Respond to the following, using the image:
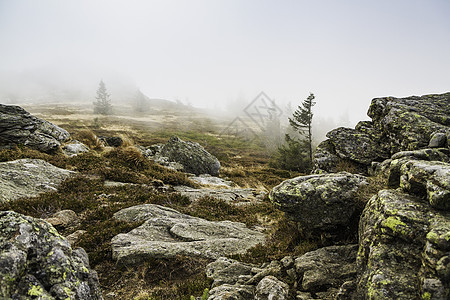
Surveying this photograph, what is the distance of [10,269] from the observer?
10.9 feet

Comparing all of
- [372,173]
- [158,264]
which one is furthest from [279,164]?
[158,264]

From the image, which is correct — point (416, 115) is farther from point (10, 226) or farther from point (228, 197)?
point (10, 226)

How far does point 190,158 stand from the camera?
24.5 meters

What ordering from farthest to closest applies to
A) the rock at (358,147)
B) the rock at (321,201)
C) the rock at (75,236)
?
the rock at (358,147) < the rock at (75,236) < the rock at (321,201)

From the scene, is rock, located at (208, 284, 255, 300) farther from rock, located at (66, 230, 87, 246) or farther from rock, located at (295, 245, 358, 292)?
rock, located at (66, 230, 87, 246)

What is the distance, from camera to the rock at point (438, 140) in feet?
26.1

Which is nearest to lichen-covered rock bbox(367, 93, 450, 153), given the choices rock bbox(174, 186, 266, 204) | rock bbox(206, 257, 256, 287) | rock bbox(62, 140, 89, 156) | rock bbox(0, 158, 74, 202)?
rock bbox(206, 257, 256, 287)

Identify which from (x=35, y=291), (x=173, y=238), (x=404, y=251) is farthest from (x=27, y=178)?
(x=404, y=251)

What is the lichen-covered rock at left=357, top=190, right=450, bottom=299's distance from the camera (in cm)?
347

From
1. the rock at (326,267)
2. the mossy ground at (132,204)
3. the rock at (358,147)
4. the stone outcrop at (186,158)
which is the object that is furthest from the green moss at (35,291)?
the stone outcrop at (186,158)

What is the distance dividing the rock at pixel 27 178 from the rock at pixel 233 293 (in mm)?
10206

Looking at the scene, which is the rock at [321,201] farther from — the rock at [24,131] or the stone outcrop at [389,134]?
the rock at [24,131]

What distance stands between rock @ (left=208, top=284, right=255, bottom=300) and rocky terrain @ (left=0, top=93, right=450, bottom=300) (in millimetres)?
34

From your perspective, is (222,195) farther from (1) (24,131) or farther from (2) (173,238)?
(1) (24,131)
